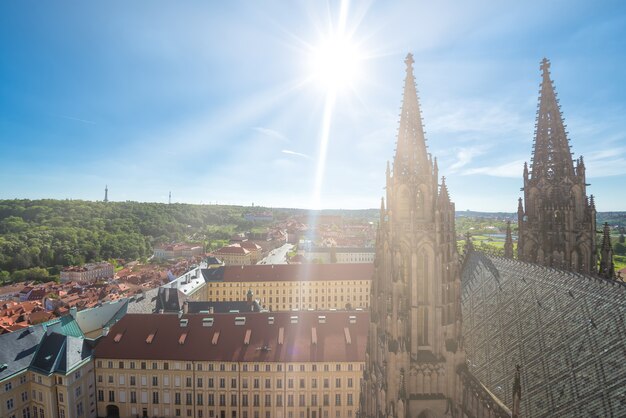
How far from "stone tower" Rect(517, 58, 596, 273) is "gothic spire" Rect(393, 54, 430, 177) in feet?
58.1

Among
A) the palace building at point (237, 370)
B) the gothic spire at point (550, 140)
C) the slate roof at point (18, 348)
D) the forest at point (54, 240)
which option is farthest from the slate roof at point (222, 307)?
the forest at point (54, 240)

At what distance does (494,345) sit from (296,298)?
237 ft

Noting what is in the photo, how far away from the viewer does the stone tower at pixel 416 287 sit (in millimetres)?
19438

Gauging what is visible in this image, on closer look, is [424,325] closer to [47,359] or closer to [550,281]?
[550,281]

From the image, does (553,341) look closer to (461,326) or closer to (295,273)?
(461,326)

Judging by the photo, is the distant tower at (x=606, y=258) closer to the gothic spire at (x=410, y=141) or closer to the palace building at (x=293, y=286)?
the gothic spire at (x=410, y=141)

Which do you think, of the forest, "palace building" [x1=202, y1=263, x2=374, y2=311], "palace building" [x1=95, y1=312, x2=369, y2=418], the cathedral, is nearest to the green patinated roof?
"palace building" [x1=95, y1=312, x2=369, y2=418]

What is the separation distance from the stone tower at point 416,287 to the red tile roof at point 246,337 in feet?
72.9

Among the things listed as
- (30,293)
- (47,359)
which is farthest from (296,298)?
(30,293)

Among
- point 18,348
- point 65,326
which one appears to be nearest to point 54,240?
point 65,326

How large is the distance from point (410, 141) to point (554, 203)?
18.8m

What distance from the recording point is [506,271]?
79.4ft

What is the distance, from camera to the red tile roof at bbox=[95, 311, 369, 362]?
42469 mm

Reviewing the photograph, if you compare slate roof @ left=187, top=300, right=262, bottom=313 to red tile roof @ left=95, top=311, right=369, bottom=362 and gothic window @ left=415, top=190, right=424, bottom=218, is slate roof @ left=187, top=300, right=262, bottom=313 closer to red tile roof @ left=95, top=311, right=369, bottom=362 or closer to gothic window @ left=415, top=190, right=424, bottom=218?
red tile roof @ left=95, top=311, right=369, bottom=362
